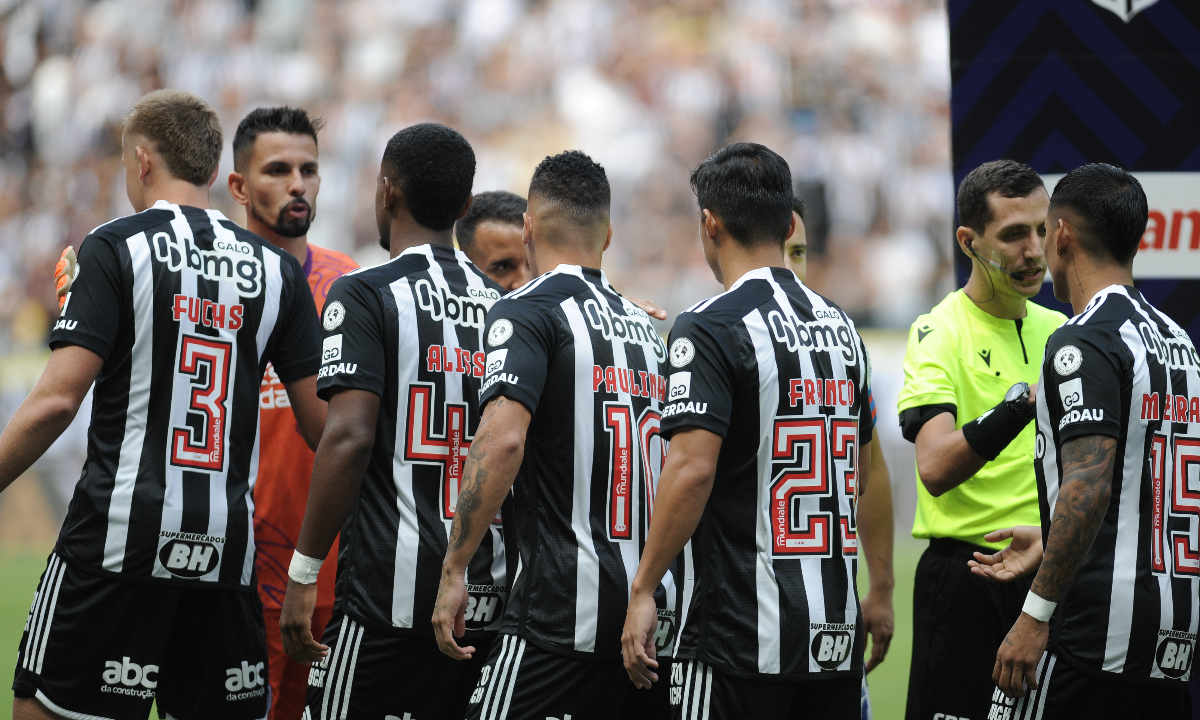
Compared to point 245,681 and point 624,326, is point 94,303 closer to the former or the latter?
point 245,681

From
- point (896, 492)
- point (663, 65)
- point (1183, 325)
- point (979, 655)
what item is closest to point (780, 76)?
point (663, 65)

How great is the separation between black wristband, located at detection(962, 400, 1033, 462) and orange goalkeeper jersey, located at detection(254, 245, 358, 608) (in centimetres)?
244

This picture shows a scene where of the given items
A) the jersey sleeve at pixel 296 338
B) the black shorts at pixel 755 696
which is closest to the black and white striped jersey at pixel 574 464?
the black shorts at pixel 755 696

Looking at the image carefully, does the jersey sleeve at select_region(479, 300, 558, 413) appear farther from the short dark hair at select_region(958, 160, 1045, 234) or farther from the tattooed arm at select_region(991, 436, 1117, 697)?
the short dark hair at select_region(958, 160, 1045, 234)

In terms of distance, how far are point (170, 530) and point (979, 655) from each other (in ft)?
9.17

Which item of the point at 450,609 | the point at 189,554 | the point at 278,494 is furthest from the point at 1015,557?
the point at 278,494

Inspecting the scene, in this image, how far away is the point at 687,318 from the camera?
3254 mm

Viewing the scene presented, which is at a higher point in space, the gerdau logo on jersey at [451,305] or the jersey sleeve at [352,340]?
the gerdau logo on jersey at [451,305]

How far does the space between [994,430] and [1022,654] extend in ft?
2.58

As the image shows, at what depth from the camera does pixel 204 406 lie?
12.1 ft

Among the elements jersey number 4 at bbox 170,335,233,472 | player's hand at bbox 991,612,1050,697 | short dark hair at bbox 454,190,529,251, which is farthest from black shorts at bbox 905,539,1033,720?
jersey number 4 at bbox 170,335,233,472

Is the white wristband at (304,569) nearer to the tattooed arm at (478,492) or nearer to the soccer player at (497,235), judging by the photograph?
the tattooed arm at (478,492)

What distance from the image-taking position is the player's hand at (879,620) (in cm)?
428

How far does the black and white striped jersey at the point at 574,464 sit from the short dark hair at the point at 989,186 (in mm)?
1636
